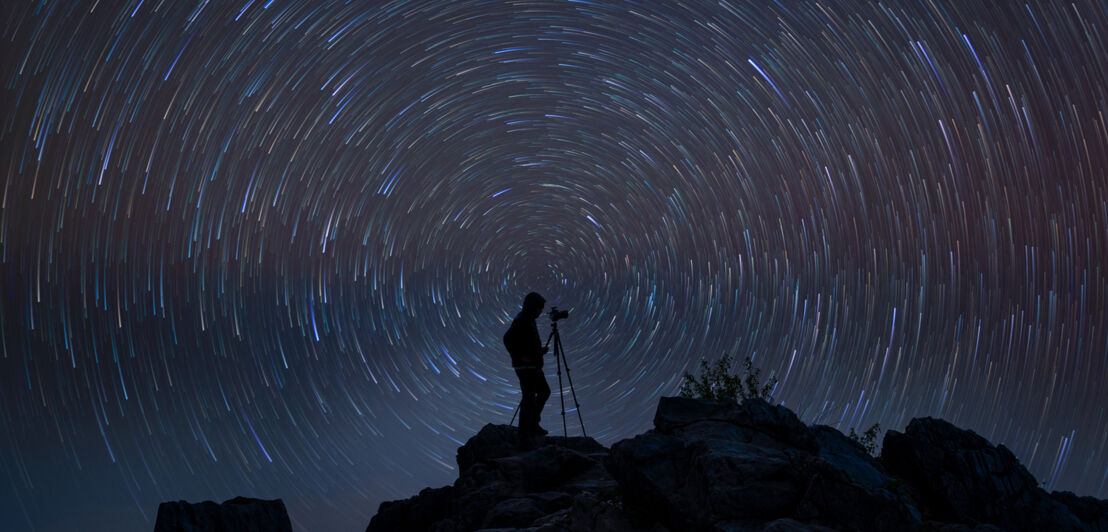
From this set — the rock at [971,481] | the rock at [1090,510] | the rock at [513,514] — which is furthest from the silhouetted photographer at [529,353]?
the rock at [1090,510]

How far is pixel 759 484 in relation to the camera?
774cm

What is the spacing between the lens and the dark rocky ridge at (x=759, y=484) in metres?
7.47

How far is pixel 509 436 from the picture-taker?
529 inches

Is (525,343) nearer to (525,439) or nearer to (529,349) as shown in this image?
(529,349)

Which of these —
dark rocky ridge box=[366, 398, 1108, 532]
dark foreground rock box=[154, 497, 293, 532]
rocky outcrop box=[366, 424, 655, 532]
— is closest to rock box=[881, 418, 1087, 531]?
dark rocky ridge box=[366, 398, 1108, 532]

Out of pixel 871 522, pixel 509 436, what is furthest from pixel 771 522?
pixel 509 436

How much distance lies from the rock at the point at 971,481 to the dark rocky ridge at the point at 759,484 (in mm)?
14

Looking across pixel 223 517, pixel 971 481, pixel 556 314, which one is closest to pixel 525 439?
pixel 556 314

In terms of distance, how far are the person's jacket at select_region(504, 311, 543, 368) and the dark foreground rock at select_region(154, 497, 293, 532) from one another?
4511mm

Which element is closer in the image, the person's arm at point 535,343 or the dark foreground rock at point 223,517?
the dark foreground rock at point 223,517

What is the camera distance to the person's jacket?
12.3 meters

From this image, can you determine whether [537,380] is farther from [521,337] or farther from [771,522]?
[771,522]

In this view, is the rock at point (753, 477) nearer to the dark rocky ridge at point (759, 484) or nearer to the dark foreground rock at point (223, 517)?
the dark rocky ridge at point (759, 484)

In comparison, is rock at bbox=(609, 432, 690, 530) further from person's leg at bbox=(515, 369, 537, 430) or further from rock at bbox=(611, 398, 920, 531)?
person's leg at bbox=(515, 369, 537, 430)
